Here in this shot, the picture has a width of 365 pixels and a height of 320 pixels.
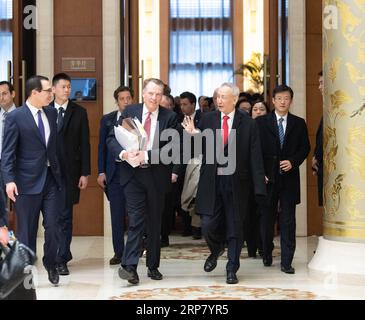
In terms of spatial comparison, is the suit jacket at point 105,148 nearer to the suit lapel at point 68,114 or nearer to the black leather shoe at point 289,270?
the suit lapel at point 68,114

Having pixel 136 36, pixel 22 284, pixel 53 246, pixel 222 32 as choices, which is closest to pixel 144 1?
pixel 222 32

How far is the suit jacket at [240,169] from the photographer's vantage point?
7.51 m

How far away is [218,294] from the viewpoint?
677cm

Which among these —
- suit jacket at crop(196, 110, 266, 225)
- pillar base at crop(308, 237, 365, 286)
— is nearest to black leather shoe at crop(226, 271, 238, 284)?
suit jacket at crop(196, 110, 266, 225)

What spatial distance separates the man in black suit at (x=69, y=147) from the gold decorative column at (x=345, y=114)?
90.4 inches

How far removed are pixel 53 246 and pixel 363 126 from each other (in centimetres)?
272

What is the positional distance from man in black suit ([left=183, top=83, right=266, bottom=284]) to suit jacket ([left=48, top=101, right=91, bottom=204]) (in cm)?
125

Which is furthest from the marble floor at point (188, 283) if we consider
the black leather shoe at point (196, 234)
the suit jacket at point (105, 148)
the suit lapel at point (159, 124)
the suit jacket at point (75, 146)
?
the black leather shoe at point (196, 234)

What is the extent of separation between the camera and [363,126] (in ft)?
24.0

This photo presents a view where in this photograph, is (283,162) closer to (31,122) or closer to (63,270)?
(63,270)

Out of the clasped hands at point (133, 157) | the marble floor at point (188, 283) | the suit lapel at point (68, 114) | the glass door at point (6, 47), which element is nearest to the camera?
the marble floor at point (188, 283)

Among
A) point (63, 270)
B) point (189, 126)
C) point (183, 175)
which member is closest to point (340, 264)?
point (189, 126)

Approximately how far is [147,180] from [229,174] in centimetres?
70
